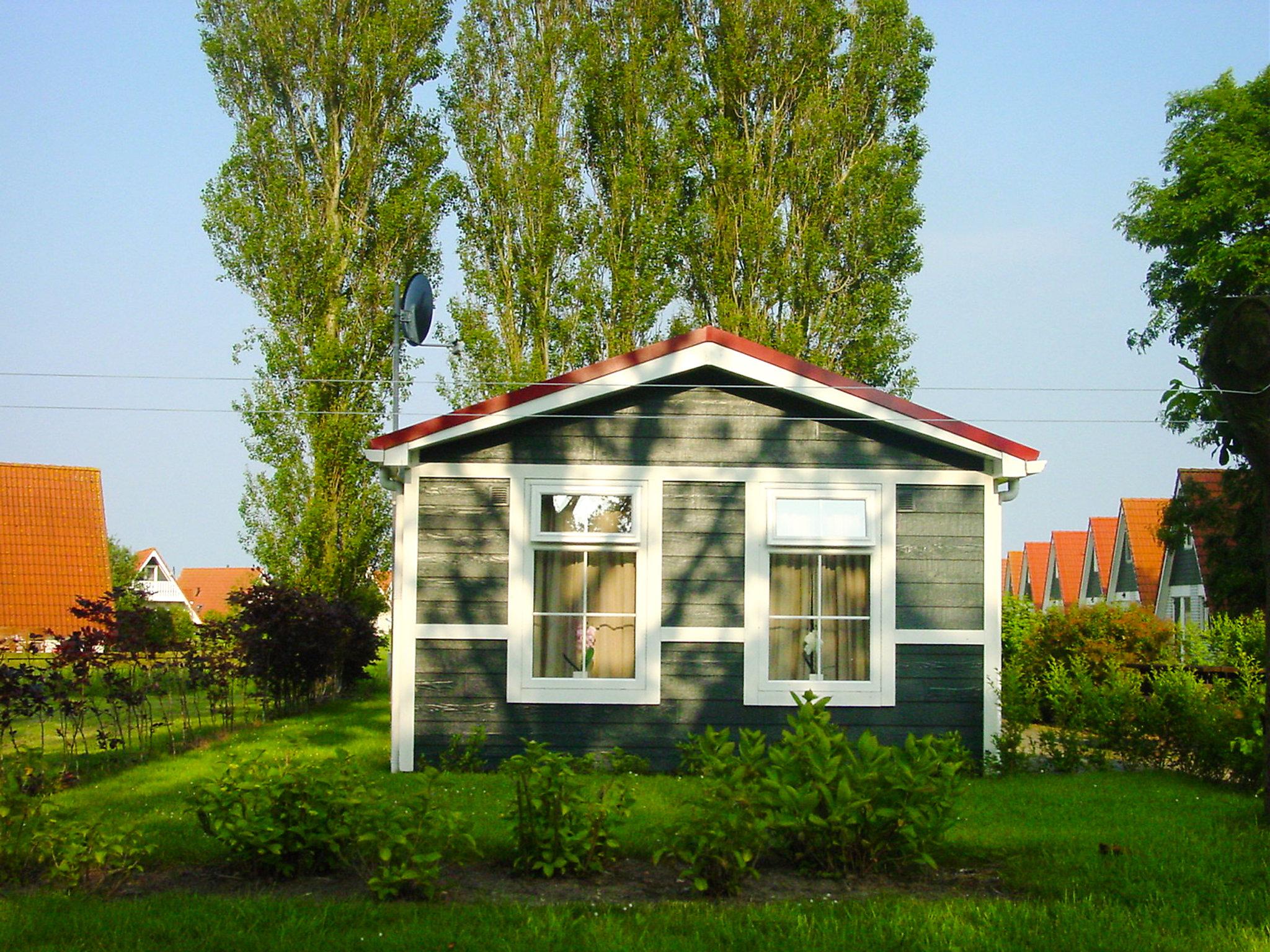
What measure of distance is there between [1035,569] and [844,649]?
50.9m

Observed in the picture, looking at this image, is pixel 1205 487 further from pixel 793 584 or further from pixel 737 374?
pixel 737 374

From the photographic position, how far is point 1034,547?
196 feet

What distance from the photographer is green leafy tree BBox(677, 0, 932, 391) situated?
22.9 m

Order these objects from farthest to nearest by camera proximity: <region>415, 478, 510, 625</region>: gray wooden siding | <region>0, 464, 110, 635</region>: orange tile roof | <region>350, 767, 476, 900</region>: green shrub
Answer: <region>0, 464, 110, 635</region>: orange tile roof → <region>415, 478, 510, 625</region>: gray wooden siding → <region>350, 767, 476, 900</region>: green shrub

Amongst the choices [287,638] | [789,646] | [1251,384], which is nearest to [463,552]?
[789,646]

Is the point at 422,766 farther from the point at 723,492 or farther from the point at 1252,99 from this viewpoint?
the point at 1252,99

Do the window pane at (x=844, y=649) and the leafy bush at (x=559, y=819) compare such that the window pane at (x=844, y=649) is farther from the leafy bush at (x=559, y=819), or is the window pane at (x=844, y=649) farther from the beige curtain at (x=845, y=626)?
the leafy bush at (x=559, y=819)

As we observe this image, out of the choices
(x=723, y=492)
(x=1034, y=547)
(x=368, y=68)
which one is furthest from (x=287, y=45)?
(x=1034, y=547)

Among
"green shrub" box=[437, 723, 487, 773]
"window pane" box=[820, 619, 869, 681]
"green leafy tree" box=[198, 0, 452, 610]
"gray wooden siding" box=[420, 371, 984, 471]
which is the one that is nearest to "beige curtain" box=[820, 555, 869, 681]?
"window pane" box=[820, 619, 869, 681]

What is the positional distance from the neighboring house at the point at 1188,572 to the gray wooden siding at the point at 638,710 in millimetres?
18095

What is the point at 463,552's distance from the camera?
10695 millimetres

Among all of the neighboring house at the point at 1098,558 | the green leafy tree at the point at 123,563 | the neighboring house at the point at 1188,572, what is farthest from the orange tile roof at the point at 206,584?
the neighboring house at the point at 1188,572

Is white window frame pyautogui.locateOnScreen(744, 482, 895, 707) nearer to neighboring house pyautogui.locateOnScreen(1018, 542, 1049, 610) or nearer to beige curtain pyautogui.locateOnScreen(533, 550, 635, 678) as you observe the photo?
beige curtain pyautogui.locateOnScreen(533, 550, 635, 678)

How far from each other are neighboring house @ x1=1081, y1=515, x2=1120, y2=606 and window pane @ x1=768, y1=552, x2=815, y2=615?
108ft
